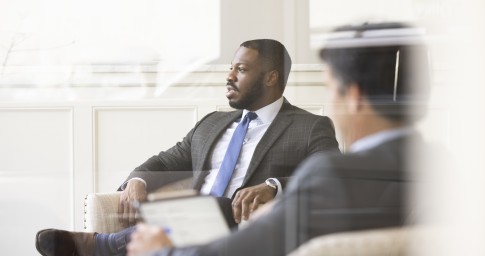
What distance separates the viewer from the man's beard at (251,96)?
83.1 inches

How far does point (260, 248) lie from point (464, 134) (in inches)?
23.7

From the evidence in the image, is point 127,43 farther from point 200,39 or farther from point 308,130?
point 308,130

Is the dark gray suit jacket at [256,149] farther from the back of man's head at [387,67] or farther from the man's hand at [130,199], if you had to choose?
the back of man's head at [387,67]

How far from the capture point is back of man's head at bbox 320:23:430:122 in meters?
1.92

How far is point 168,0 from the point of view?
2111 mm

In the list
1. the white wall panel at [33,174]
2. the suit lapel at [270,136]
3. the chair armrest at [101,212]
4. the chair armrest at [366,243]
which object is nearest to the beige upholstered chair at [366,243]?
the chair armrest at [366,243]

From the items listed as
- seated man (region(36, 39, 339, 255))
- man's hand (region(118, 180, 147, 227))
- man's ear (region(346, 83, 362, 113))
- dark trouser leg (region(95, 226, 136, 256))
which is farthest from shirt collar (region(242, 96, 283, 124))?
dark trouser leg (region(95, 226, 136, 256))

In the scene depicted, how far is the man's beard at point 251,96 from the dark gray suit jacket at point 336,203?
294 mm

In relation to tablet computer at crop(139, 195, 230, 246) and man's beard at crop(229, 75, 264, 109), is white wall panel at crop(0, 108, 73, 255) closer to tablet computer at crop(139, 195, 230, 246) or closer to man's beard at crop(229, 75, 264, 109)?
tablet computer at crop(139, 195, 230, 246)

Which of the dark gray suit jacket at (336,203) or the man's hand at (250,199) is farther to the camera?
the man's hand at (250,199)

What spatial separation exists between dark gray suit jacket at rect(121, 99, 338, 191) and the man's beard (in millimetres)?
21

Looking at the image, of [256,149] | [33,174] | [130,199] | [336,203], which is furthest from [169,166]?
[336,203]

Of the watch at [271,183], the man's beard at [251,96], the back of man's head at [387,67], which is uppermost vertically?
the back of man's head at [387,67]

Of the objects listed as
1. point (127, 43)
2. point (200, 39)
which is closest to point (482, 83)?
point (200, 39)
